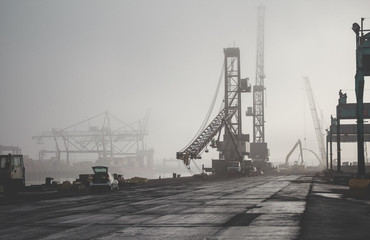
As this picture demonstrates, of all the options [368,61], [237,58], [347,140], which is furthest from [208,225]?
[347,140]

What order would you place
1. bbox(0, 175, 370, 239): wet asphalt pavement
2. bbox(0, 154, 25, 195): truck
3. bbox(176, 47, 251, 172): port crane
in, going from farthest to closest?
bbox(176, 47, 251, 172): port crane < bbox(0, 154, 25, 195): truck < bbox(0, 175, 370, 239): wet asphalt pavement

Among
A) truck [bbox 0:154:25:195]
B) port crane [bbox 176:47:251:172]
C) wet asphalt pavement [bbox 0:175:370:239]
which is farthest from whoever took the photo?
port crane [bbox 176:47:251:172]

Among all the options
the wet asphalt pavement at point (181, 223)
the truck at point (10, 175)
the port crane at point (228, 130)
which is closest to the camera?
the wet asphalt pavement at point (181, 223)

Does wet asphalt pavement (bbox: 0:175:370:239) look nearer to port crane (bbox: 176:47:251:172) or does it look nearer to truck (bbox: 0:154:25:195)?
truck (bbox: 0:154:25:195)

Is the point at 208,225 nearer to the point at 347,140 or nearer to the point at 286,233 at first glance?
the point at 286,233

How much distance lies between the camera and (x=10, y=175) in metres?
35.4

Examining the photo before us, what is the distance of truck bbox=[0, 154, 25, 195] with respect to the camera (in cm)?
3542

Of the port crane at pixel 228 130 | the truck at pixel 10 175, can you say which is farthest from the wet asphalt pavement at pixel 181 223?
the port crane at pixel 228 130

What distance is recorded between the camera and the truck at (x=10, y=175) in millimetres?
35416

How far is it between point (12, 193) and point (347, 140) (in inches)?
4564

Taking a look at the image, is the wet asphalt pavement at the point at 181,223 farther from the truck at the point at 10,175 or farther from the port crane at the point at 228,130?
the port crane at the point at 228,130

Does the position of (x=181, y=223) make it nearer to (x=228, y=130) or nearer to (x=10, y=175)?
(x=10, y=175)

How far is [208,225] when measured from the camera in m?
16.5

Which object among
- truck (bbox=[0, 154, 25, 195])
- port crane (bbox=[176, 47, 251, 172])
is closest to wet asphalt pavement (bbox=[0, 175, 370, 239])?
truck (bbox=[0, 154, 25, 195])
